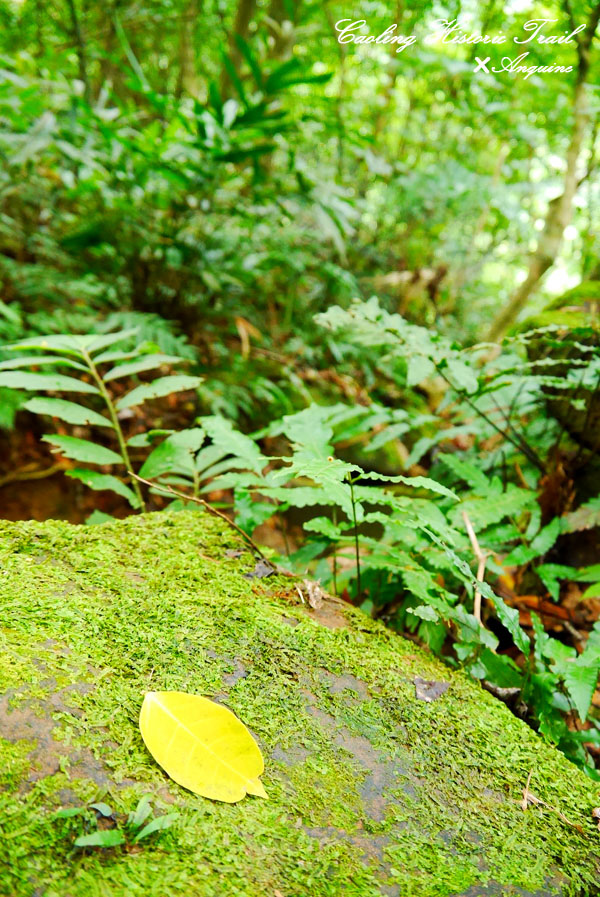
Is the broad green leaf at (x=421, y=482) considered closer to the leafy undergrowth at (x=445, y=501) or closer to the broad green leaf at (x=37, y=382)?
the leafy undergrowth at (x=445, y=501)

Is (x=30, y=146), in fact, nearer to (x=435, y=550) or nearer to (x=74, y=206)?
(x=74, y=206)

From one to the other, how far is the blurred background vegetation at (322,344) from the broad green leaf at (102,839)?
0.71m

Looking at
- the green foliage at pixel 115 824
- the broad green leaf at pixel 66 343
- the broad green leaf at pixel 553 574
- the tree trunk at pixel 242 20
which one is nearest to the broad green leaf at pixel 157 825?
the green foliage at pixel 115 824

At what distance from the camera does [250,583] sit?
4.59 feet

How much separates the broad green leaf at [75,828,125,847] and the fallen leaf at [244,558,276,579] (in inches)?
29.3

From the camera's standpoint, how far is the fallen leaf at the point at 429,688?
120cm

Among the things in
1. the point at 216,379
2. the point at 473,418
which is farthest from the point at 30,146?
the point at 473,418

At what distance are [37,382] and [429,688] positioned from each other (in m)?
1.52

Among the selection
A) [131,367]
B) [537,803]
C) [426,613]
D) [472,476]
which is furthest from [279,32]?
[537,803]

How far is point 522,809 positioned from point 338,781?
0.38 metres

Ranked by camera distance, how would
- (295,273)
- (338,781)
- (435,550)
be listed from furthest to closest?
(295,273), (435,550), (338,781)

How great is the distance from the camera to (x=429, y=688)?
1235 millimetres

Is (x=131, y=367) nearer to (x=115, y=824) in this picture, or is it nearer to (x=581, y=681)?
(x=115, y=824)

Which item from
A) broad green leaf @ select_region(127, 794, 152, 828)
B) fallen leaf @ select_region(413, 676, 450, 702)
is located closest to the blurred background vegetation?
fallen leaf @ select_region(413, 676, 450, 702)
